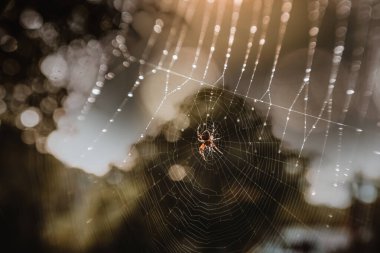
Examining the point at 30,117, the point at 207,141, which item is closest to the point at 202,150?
the point at 207,141

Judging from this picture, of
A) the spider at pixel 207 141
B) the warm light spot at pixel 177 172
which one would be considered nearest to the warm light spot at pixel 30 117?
the warm light spot at pixel 177 172

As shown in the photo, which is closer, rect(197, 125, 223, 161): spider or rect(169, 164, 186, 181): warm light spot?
rect(169, 164, 186, 181): warm light spot

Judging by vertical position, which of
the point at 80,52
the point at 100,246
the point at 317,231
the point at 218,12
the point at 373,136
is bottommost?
the point at 100,246

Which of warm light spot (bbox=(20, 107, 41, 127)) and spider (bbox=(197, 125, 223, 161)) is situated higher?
spider (bbox=(197, 125, 223, 161))

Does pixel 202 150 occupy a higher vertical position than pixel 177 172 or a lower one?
higher

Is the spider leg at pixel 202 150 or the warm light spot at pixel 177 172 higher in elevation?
the spider leg at pixel 202 150

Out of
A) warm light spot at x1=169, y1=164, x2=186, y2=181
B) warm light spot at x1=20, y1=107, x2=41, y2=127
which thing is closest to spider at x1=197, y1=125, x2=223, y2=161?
warm light spot at x1=169, y1=164, x2=186, y2=181

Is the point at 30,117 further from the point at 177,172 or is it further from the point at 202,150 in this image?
the point at 202,150

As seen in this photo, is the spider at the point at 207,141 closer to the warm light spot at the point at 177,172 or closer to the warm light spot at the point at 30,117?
the warm light spot at the point at 177,172

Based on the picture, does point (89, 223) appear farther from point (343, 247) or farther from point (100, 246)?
point (343, 247)

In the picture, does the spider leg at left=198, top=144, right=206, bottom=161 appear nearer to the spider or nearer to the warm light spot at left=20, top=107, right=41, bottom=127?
the spider

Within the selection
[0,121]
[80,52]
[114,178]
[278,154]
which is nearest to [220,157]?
[278,154]
